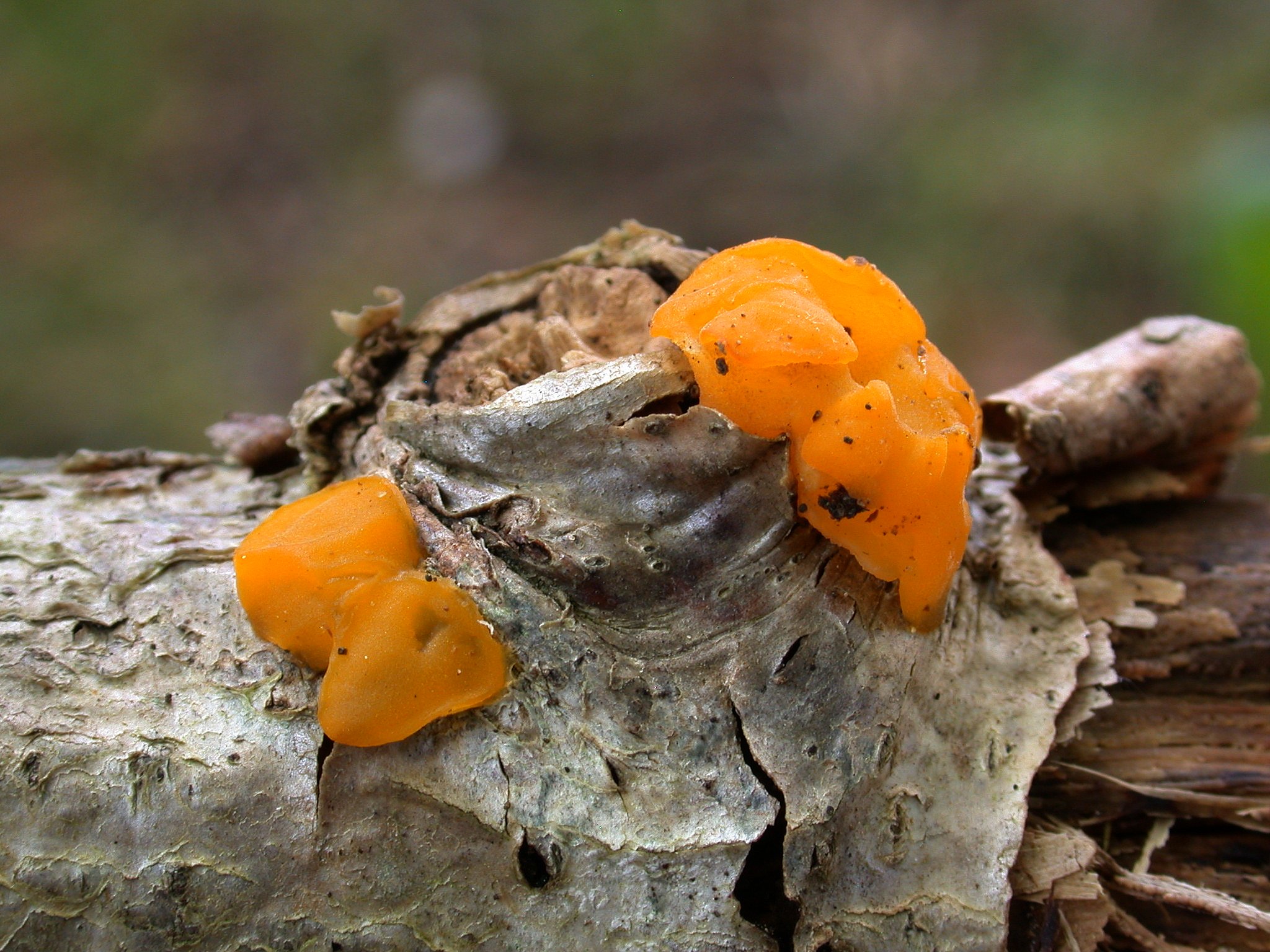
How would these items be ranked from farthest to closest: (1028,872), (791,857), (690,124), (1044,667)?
(690,124) < (1044,667) < (1028,872) < (791,857)

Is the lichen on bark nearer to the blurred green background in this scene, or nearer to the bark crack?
the bark crack

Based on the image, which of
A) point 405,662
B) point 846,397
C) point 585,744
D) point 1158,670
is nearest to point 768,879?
point 585,744

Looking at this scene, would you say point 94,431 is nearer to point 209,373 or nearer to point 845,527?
point 209,373

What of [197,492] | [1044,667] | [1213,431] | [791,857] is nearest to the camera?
[791,857]

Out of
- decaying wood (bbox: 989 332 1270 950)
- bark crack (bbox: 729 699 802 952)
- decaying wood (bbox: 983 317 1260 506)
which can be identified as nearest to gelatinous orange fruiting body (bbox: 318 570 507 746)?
bark crack (bbox: 729 699 802 952)

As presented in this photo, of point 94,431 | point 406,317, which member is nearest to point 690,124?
point 406,317

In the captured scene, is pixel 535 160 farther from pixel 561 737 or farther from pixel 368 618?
pixel 561 737
